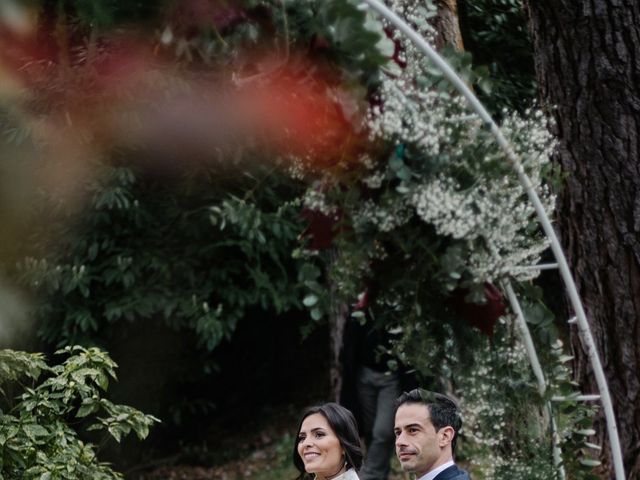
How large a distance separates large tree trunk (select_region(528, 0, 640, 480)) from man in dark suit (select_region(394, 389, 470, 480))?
123 centimetres

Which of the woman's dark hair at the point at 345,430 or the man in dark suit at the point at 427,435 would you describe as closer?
the man in dark suit at the point at 427,435

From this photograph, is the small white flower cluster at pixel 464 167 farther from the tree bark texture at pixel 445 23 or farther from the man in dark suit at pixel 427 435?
the tree bark texture at pixel 445 23

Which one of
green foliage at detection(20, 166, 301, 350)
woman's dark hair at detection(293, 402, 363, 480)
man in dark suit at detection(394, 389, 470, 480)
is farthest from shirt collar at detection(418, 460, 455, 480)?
green foliage at detection(20, 166, 301, 350)

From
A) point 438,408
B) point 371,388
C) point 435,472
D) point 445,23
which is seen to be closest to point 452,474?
point 435,472

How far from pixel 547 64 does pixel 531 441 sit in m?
1.88

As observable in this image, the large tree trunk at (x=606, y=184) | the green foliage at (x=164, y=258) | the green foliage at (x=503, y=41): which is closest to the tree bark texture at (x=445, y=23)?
the large tree trunk at (x=606, y=184)

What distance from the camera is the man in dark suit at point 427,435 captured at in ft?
11.8

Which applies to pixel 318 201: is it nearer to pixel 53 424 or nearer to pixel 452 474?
pixel 452 474

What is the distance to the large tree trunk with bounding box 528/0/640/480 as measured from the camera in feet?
15.3

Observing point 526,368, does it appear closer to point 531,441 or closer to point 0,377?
point 531,441

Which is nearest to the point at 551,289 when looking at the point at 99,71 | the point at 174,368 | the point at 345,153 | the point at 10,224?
the point at 174,368

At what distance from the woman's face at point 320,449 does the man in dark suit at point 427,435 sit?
385mm

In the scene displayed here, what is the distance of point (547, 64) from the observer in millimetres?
4961

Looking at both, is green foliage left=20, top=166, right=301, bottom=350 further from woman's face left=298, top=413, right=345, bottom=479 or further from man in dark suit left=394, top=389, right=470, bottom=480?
man in dark suit left=394, top=389, right=470, bottom=480
